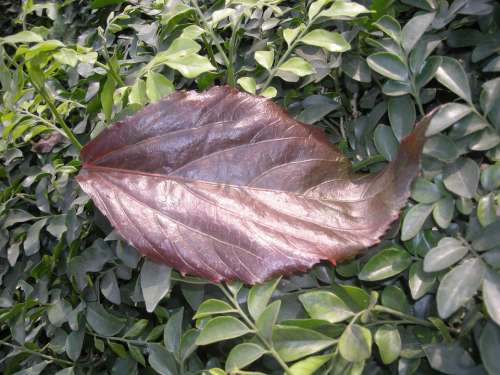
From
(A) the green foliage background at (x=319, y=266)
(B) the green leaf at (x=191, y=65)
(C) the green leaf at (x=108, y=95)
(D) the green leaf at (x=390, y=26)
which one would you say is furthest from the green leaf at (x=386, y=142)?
(C) the green leaf at (x=108, y=95)

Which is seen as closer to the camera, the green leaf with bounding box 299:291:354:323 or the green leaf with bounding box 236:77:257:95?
the green leaf with bounding box 299:291:354:323

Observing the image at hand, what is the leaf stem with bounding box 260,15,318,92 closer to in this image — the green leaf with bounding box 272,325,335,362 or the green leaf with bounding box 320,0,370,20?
the green leaf with bounding box 320,0,370,20

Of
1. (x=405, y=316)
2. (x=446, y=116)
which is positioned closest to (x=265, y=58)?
(x=446, y=116)

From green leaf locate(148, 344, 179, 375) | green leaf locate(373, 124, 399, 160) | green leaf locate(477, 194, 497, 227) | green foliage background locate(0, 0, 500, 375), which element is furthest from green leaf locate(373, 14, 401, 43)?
green leaf locate(148, 344, 179, 375)

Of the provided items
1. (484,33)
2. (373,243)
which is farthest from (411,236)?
(484,33)

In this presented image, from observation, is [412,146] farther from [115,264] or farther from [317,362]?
[115,264]

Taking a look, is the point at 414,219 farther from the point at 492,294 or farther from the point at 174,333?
the point at 174,333

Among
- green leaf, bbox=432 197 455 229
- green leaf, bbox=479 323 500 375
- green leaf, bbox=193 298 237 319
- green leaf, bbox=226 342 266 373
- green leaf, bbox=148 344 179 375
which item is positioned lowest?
green leaf, bbox=148 344 179 375
